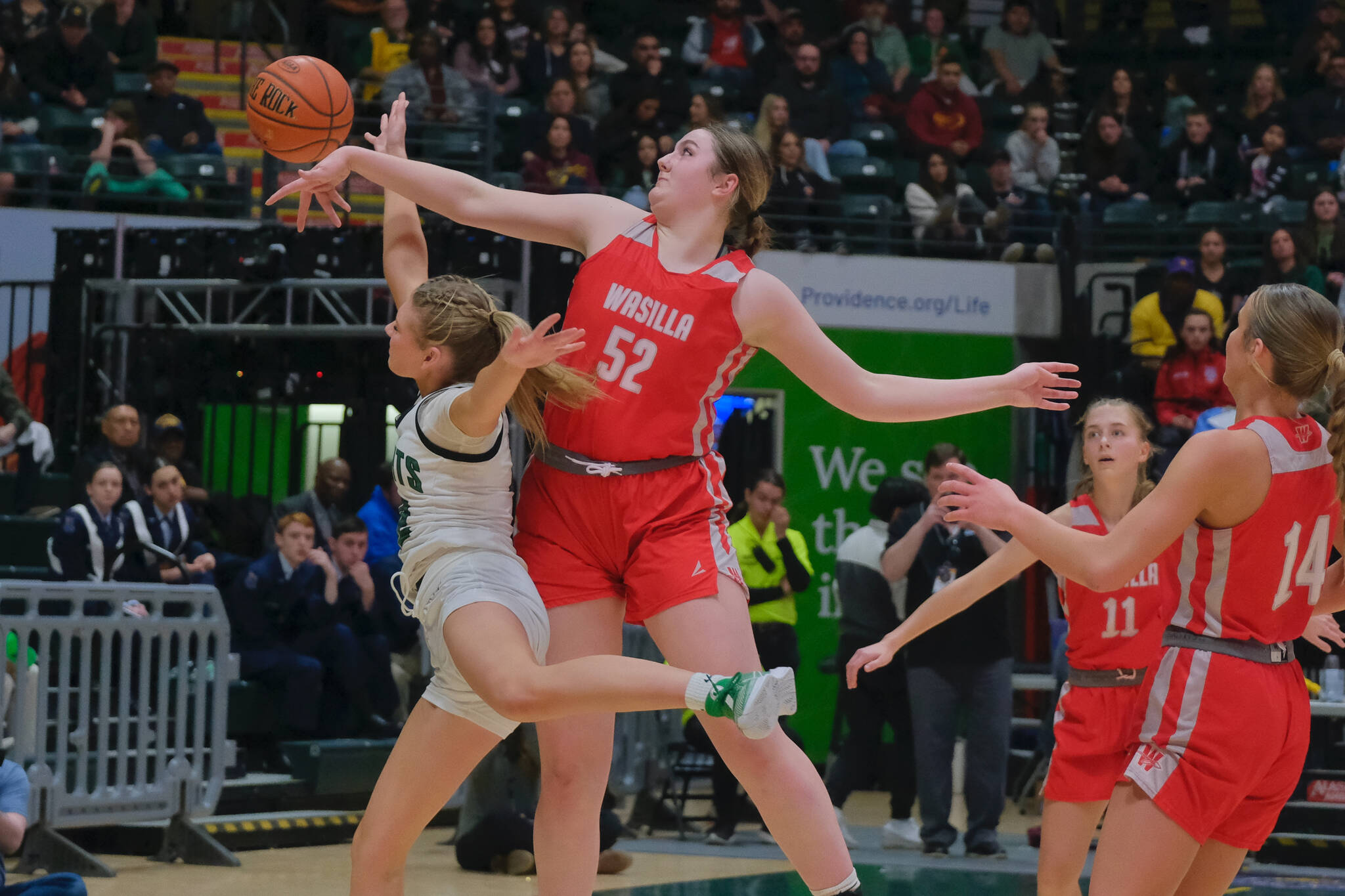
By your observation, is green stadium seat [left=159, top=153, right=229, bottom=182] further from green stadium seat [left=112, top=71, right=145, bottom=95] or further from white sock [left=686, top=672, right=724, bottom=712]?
white sock [left=686, top=672, right=724, bottom=712]

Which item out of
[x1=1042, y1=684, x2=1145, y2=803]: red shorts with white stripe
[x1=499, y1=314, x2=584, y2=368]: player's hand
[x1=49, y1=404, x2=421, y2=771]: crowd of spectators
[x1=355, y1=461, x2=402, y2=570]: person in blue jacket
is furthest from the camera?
[x1=355, y1=461, x2=402, y2=570]: person in blue jacket

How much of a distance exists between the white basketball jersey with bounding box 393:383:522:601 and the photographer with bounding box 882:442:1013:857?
4.89 metres

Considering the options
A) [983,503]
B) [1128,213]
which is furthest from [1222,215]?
[983,503]

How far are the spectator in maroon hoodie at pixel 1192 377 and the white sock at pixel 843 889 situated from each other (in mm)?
8283

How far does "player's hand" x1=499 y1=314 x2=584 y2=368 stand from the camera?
3.35 metres

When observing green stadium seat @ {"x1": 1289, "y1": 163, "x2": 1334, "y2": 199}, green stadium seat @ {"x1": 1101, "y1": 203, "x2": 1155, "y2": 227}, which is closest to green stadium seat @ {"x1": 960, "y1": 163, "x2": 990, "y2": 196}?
green stadium seat @ {"x1": 1101, "y1": 203, "x2": 1155, "y2": 227}

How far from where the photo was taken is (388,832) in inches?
140

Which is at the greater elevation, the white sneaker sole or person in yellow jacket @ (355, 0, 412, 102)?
person in yellow jacket @ (355, 0, 412, 102)

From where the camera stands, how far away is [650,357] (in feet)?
12.1

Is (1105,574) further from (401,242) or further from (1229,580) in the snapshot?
(401,242)

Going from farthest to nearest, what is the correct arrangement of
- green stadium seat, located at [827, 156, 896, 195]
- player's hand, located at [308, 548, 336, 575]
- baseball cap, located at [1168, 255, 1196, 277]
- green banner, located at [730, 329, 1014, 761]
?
green stadium seat, located at [827, 156, 896, 195] < baseball cap, located at [1168, 255, 1196, 277] < green banner, located at [730, 329, 1014, 761] < player's hand, located at [308, 548, 336, 575]

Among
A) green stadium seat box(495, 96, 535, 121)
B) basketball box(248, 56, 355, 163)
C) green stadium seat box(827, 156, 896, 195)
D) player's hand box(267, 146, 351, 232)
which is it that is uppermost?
green stadium seat box(495, 96, 535, 121)

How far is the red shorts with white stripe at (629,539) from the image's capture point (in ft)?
12.1

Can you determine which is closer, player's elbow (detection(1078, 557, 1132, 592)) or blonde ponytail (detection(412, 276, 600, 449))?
player's elbow (detection(1078, 557, 1132, 592))
